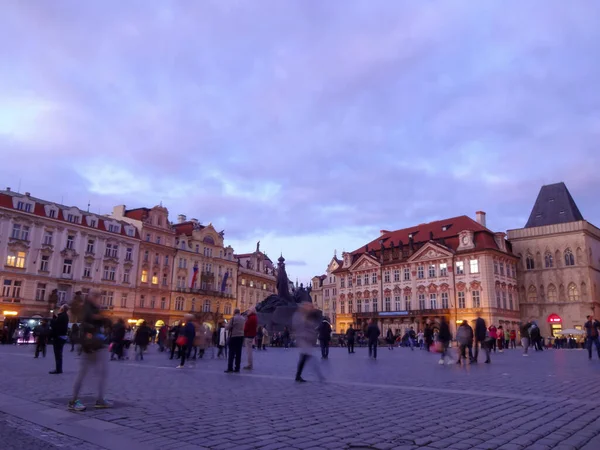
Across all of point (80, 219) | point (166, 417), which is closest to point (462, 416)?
point (166, 417)

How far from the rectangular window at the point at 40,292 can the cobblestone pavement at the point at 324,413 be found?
43839mm

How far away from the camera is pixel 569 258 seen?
61188mm

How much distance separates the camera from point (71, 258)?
53875 millimetres

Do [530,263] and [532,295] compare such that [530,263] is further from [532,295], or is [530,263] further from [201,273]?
[201,273]

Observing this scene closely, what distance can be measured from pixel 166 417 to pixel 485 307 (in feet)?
188

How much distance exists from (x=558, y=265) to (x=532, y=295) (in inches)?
206

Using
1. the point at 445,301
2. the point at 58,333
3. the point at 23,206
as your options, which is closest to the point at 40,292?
the point at 23,206

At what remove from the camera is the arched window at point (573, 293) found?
59.5m

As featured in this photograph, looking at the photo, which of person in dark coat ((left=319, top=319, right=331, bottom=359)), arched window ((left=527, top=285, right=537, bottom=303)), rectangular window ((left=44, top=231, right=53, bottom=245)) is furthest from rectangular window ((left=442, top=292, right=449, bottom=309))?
rectangular window ((left=44, top=231, right=53, bottom=245))

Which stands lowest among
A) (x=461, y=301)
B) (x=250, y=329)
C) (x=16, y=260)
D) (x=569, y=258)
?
(x=250, y=329)

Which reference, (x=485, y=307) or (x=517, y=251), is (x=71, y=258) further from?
(x=517, y=251)

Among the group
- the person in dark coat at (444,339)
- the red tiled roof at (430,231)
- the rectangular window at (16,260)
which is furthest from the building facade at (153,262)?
the person in dark coat at (444,339)

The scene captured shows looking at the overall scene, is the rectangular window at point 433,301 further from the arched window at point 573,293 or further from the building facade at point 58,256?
the building facade at point 58,256

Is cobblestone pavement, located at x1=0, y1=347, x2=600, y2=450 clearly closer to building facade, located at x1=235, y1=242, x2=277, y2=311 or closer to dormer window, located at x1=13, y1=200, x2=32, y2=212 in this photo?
dormer window, located at x1=13, y1=200, x2=32, y2=212
